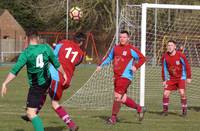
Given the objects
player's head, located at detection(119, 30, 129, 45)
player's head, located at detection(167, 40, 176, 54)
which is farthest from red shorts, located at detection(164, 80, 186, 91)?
player's head, located at detection(119, 30, 129, 45)

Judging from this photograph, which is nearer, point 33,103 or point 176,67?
point 33,103

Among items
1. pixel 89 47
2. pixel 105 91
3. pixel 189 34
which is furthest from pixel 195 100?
pixel 89 47

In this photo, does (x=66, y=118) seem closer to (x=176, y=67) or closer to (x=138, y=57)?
(x=138, y=57)

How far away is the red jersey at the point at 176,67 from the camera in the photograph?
13.5m

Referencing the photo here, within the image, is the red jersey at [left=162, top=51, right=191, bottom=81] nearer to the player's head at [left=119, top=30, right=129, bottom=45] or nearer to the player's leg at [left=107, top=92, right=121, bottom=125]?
the player's head at [left=119, top=30, right=129, bottom=45]

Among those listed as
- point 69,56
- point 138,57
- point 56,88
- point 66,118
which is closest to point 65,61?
point 69,56

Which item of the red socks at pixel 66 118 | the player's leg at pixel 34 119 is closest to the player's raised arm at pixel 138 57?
the red socks at pixel 66 118

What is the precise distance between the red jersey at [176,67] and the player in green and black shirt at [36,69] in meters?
4.79

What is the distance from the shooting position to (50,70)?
1034 centimetres

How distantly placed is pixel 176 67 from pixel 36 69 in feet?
16.9

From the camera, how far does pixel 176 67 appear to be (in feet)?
44.3

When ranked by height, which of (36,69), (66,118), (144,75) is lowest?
(66,118)

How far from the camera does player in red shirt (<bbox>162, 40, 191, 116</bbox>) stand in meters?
13.4

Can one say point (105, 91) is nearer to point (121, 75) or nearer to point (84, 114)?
point (84, 114)
